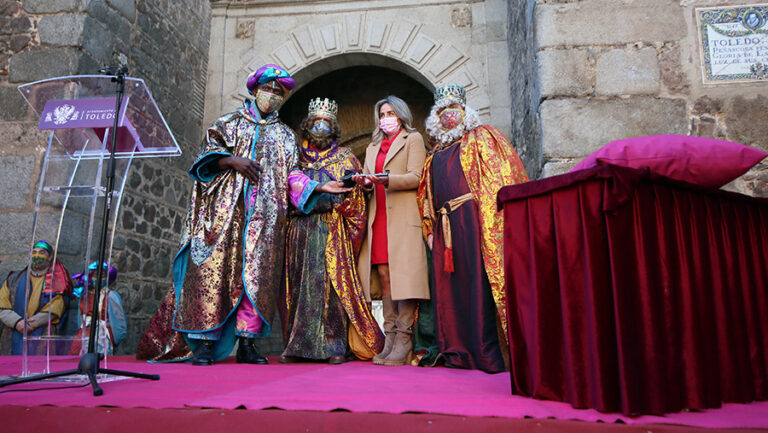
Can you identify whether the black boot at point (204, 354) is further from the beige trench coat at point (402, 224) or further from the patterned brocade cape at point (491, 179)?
the patterned brocade cape at point (491, 179)

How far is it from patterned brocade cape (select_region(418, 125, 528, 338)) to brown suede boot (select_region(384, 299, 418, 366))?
527 mm

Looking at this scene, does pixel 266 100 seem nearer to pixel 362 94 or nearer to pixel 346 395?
pixel 346 395

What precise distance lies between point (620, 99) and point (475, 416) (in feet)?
9.70

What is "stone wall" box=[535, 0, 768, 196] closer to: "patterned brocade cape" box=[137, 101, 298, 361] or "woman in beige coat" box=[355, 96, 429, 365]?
"woman in beige coat" box=[355, 96, 429, 365]

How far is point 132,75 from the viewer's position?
17.5 feet

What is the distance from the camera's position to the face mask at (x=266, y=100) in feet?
11.5

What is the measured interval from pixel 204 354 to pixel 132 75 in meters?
3.50

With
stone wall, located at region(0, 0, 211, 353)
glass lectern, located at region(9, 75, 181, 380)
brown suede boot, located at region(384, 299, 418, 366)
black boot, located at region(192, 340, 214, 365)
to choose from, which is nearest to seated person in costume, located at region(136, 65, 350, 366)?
black boot, located at region(192, 340, 214, 365)

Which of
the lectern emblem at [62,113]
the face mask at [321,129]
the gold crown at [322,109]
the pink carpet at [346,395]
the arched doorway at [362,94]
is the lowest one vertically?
the pink carpet at [346,395]

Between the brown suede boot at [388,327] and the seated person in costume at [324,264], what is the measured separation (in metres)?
0.15

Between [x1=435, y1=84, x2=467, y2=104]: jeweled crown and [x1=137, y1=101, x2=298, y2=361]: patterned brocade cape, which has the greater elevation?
[x1=435, y1=84, x2=467, y2=104]: jeweled crown

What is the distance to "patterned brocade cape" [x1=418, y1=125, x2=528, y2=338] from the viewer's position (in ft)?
9.58

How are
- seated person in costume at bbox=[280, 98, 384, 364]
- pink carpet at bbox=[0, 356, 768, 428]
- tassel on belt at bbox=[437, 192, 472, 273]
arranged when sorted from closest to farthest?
pink carpet at bbox=[0, 356, 768, 428], tassel on belt at bbox=[437, 192, 472, 273], seated person in costume at bbox=[280, 98, 384, 364]

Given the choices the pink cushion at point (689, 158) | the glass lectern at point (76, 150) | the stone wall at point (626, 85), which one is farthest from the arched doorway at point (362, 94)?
the pink cushion at point (689, 158)
